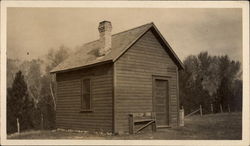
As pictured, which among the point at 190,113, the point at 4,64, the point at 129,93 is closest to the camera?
the point at 4,64

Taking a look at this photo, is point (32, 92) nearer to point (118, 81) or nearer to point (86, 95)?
point (86, 95)

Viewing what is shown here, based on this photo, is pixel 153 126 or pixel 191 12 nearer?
pixel 191 12

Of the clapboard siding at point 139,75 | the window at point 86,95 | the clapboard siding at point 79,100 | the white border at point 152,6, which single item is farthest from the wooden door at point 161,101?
the window at point 86,95

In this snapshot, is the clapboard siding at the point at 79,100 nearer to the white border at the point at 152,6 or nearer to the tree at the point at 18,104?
the white border at the point at 152,6

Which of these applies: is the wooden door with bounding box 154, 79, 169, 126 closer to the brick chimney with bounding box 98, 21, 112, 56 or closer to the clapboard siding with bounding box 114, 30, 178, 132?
the clapboard siding with bounding box 114, 30, 178, 132

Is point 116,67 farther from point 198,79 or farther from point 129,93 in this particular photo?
point 198,79

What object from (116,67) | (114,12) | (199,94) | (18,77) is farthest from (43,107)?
(199,94)

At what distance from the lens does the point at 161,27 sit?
12828 millimetres

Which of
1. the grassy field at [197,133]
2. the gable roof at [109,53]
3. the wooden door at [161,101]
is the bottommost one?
the grassy field at [197,133]

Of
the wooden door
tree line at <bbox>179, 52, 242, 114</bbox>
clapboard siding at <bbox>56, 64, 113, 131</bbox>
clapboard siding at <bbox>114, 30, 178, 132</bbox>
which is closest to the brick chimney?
clapboard siding at <bbox>56, 64, 113, 131</bbox>

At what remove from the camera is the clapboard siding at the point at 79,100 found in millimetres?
13055

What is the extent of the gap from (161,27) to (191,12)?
1.08m

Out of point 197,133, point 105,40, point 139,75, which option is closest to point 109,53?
point 105,40

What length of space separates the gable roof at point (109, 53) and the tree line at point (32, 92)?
0.51m
